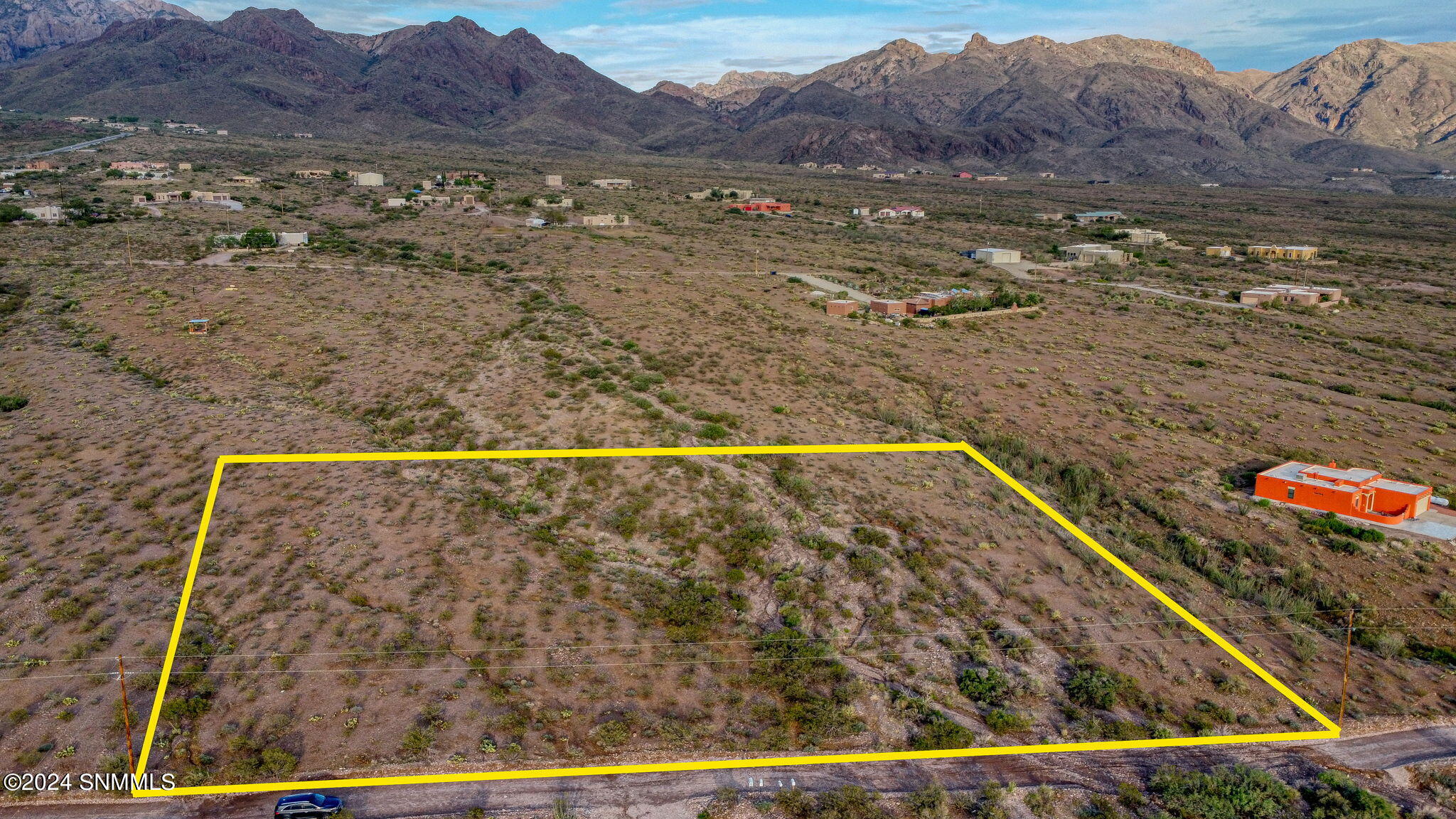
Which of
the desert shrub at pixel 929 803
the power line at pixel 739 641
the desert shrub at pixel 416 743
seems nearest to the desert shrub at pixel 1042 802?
the desert shrub at pixel 929 803

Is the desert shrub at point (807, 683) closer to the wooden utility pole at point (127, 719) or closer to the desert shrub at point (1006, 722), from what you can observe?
the desert shrub at point (1006, 722)

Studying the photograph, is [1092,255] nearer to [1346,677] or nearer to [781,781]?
[1346,677]

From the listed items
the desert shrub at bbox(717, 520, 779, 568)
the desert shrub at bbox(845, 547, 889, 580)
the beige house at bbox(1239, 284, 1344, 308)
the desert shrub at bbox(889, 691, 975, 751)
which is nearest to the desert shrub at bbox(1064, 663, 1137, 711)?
the desert shrub at bbox(889, 691, 975, 751)

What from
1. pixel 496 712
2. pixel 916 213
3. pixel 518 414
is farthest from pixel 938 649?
pixel 916 213

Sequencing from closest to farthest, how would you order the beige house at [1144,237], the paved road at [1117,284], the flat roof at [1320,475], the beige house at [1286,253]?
the flat roof at [1320,475] → the paved road at [1117,284] → the beige house at [1286,253] → the beige house at [1144,237]

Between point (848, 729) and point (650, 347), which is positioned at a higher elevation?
point (650, 347)

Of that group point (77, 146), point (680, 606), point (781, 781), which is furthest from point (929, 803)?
point (77, 146)

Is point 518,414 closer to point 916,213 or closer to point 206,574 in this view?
point 206,574
